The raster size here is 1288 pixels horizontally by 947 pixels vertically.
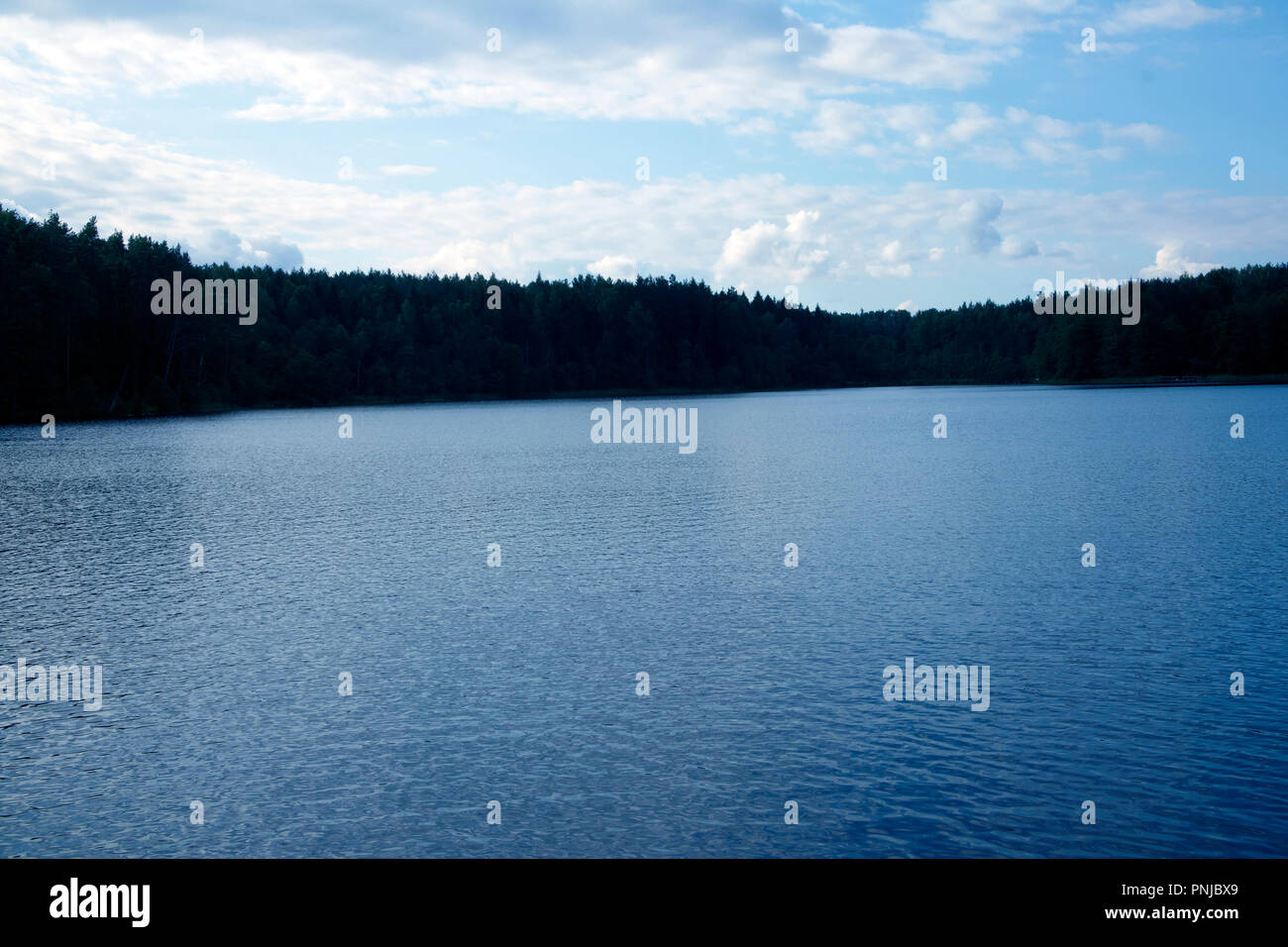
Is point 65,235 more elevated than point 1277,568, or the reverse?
point 65,235

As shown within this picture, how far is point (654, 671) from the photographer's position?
22281mm

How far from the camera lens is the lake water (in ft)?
49.1

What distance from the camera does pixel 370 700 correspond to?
2066cm

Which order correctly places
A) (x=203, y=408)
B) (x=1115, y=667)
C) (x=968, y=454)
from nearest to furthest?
(x=1115, y=667) → (x=968, y=454) → (x=203, y=408)

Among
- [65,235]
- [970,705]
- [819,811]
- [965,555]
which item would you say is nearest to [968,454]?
[965,555]

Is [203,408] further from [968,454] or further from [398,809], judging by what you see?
[398,809]

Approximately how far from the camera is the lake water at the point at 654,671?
15.0 metres
